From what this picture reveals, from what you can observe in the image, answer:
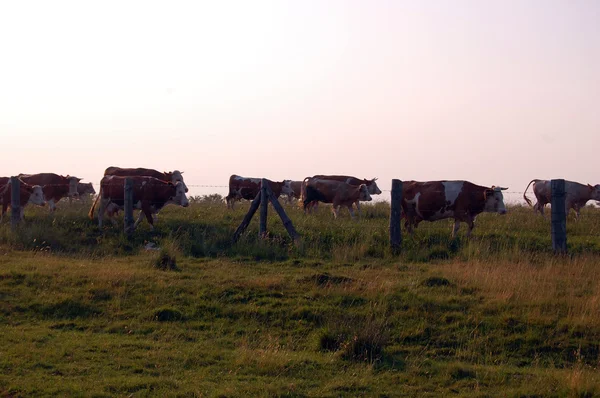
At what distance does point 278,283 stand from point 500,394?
5320mm

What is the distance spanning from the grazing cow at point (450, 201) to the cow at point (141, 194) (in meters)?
6.95

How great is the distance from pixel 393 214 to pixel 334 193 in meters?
11.8

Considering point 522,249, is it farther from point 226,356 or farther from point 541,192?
point 541,192

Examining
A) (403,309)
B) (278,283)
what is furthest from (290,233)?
(403,309)

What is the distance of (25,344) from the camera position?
9586 mm

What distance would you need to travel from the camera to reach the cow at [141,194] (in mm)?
21500

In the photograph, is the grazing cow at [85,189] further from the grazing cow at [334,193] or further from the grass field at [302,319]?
the grass field at [302,319]

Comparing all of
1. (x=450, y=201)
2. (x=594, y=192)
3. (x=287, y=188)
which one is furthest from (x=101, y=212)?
(x=594, y=192)

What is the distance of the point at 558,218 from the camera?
1546 centimetres

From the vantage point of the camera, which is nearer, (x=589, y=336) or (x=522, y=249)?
(x=589, y=336)

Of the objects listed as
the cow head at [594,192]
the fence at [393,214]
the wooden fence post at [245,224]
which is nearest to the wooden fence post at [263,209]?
the fence at [393,214]

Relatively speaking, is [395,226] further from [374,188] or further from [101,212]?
[374,188]


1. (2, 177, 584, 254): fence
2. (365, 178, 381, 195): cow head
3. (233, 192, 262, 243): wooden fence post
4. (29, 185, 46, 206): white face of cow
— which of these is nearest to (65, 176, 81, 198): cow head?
(29, 185, 46, 206): white face of cow

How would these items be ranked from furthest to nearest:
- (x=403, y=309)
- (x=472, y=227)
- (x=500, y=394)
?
(x=472, y=227) → (x=403, y=309) → (x=500, y=394)
